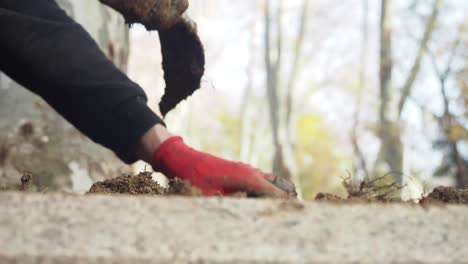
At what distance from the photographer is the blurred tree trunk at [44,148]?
4.43 meters

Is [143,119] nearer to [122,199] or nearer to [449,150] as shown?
[122,199]

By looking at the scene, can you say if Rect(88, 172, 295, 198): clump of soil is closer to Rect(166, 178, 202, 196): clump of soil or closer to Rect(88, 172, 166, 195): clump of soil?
Rect(88, 172, 166, 195): clump of soil

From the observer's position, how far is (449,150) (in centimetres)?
1591

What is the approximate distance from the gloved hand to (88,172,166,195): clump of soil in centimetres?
56

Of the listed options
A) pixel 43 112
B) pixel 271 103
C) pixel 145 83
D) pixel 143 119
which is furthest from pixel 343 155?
pixel 143 119

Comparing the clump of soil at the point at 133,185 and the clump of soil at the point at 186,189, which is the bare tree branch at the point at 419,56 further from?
the clump of soil at the point at 186,189

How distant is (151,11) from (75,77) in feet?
1.66

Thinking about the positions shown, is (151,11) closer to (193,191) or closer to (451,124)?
(193,191)

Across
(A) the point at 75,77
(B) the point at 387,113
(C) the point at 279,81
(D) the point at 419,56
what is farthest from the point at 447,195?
(C) the point at 279,81

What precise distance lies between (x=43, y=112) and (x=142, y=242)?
12.0ft

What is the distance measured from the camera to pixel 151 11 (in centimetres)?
232

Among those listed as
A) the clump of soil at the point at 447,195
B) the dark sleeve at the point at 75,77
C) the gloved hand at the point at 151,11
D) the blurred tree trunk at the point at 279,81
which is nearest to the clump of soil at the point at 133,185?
the dark sleeve at the point at 75,77

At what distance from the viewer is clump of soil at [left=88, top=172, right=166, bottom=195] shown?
2008mm

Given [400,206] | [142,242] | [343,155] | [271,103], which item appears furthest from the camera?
[343,155]
